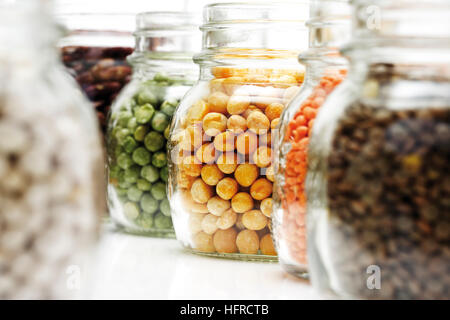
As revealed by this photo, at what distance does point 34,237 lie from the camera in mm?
507

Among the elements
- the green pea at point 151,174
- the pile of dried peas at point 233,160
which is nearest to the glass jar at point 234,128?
the pile of dried peas at point 233,160

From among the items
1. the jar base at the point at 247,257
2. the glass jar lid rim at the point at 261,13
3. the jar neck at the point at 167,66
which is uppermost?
the glass jar lid rim at the point at 261,13

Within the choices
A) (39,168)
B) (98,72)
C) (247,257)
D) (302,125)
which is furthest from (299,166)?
(98,72)

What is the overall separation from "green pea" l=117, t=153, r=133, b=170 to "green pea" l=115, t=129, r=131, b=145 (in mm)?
21

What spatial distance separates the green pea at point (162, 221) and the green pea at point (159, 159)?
0.08 meters

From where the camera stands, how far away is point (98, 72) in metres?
1.14

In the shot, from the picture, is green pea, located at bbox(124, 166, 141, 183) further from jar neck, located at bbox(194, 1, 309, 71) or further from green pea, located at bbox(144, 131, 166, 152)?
jar neck, located at bbox(194, 1, 309, 71)

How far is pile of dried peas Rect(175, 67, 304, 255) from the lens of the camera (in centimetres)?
86

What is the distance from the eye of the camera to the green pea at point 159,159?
103 centimetres

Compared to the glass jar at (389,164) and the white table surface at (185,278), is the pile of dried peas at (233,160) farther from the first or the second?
the glass jar at (389,164)

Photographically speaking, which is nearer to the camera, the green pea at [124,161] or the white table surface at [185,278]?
the white table surface at [185,278]

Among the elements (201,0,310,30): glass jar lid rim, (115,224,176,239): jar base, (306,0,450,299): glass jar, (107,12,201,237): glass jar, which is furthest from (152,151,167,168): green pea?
(306,0,450,299): glass jar
